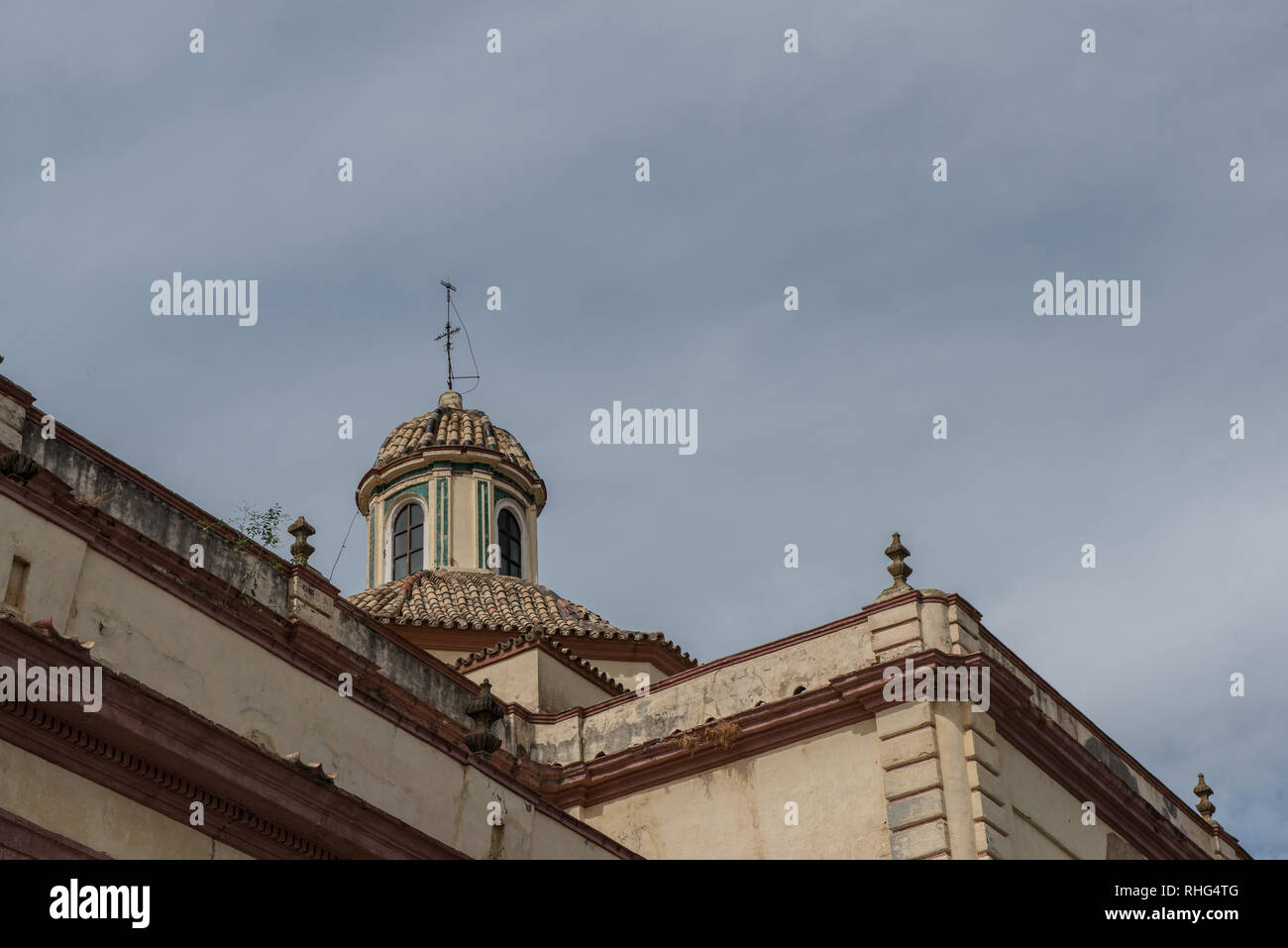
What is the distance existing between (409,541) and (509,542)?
160 centimetres

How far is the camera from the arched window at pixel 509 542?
97.8ft

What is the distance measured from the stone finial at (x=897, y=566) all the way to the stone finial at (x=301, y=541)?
6250mm

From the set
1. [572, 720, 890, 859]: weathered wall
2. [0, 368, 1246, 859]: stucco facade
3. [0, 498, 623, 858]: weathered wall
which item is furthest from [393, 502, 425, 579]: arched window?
[0, 498, 623, 858]: weathered wall

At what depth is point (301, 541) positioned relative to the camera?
20.0 meters

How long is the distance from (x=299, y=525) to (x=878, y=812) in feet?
22.4

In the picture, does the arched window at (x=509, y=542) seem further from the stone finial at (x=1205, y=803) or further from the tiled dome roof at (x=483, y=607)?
the stone finial at (x=1205, y=803)


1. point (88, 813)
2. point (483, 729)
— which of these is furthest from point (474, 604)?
point (88, 813)

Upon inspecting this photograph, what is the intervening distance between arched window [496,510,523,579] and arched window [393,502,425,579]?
1234 millimetres

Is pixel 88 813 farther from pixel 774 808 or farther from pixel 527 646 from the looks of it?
pixel 527 646

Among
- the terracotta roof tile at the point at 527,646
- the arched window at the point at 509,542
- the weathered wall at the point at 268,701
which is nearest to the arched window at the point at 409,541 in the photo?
the arched window at the point at 509,542

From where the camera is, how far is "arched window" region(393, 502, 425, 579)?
96.7ft
